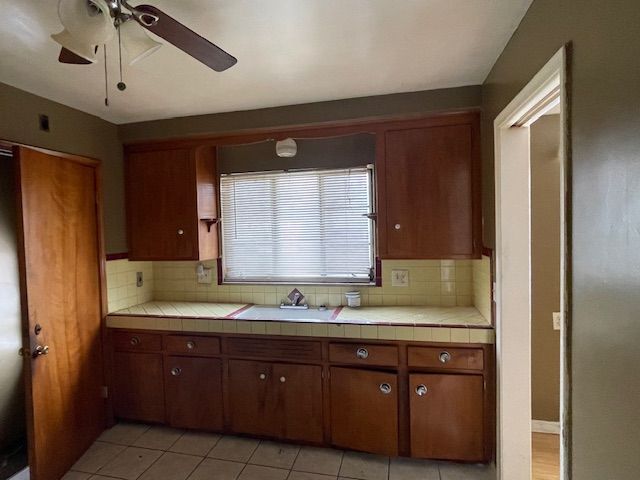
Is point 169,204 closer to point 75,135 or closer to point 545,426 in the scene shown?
point 75,135

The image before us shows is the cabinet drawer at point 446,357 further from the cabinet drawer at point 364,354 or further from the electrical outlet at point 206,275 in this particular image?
the electrical outlet at point 206,275

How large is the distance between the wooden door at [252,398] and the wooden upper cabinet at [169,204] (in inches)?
36.6

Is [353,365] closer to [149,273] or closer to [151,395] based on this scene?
[151,395]

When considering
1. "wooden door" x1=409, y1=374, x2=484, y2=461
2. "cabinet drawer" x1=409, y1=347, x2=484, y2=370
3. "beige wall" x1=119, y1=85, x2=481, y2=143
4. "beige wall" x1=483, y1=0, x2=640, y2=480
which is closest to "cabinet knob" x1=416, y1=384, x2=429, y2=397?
"wooden door" x1=409, y1=374, x2=484, y2=461

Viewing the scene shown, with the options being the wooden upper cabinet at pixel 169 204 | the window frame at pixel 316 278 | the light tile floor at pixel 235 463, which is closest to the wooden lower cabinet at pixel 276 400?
the light tile floor at pixel 235 463

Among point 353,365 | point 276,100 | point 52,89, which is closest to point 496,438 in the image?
point 353,365

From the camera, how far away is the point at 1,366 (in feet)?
7.49

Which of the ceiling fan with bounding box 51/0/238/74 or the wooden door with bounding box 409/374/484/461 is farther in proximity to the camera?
the wooden door with bounding box 409/374/484/461

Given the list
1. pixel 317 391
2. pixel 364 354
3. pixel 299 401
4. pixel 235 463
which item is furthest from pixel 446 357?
pixel 235 463

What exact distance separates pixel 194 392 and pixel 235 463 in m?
0.56

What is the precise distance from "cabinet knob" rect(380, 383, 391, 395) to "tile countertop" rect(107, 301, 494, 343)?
0.29 m

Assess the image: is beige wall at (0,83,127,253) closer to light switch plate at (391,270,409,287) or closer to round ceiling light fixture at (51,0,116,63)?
round ceiling light fixture at (51,0,116,63)

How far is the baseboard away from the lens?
8.07 feet

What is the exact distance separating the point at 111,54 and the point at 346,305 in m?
2.14
